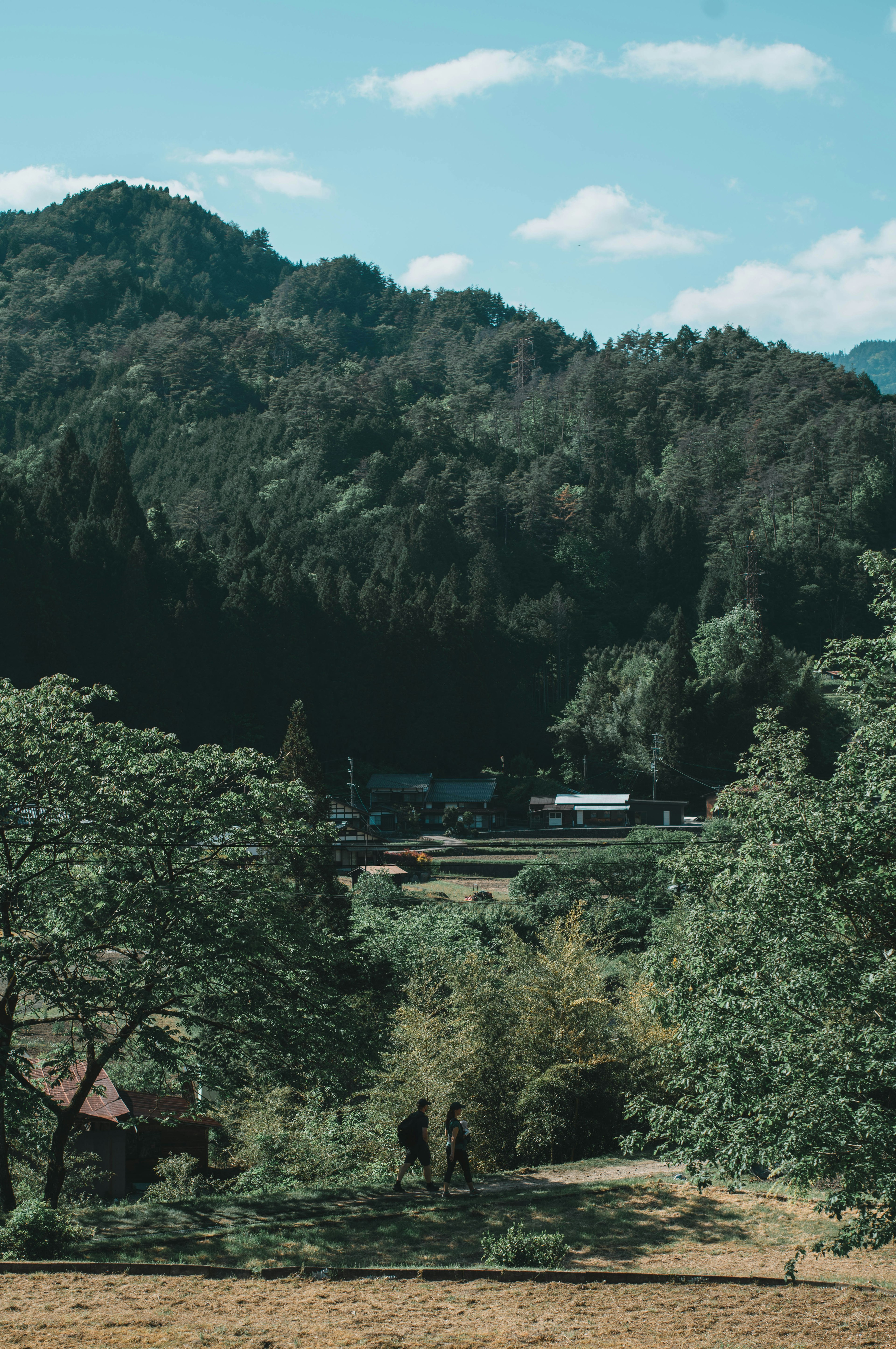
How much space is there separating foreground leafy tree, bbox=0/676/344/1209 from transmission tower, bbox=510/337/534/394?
133085 mm

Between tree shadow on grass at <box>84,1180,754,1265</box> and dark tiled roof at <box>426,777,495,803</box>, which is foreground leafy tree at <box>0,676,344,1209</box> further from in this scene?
dark tiled roof at <box>426,777,495,803</box>

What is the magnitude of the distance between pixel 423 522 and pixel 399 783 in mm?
36999

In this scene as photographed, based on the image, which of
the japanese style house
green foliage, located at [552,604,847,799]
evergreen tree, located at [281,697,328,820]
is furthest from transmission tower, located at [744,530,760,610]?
evergreen tree, located at [281,697,328,820]

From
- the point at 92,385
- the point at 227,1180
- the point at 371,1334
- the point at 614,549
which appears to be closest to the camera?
the point at 371,1334

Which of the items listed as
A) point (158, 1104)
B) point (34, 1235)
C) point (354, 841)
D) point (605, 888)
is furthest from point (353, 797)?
point (34, 1235)

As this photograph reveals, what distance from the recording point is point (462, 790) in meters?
64.1

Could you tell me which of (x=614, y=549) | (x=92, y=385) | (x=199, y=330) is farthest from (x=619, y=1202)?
(x=199, y=330)

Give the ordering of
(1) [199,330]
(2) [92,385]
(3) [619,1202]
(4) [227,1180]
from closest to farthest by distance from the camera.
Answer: (3) [619,1202], (4) [227,1180], (2) [92,385], (1) [199,330]

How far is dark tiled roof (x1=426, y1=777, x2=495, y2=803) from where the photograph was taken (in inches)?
2494

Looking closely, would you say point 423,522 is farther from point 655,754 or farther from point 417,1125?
point 417,1125

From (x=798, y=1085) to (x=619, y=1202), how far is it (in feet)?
15.0

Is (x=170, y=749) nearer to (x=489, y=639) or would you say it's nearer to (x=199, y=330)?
(x=489, y=639)

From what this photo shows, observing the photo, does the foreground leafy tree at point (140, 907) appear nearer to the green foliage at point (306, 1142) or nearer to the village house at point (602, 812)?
the green foliage at point (306, 1142)

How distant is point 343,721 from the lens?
6875cm
